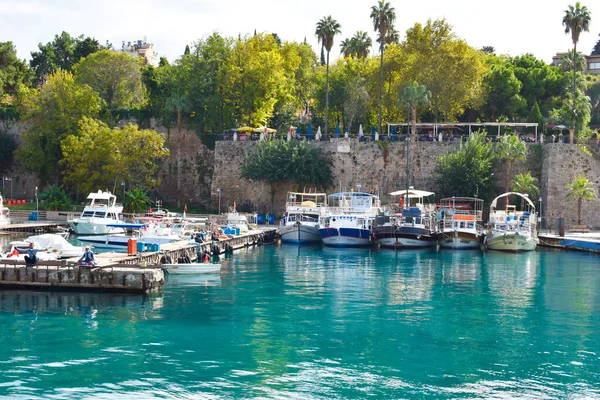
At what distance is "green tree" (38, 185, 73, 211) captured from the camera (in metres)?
71.4

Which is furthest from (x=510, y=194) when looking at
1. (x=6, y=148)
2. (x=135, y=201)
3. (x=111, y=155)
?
(x=6, y=148)

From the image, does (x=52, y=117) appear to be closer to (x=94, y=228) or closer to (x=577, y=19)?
(x=94, y=228)

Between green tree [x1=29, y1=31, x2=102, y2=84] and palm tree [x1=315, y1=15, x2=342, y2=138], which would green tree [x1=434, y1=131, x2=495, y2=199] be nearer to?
palm tree [x1=315, y1=15, x2=342, y2=138]

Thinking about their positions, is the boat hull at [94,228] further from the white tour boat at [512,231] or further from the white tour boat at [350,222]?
the white tour boat at [512,231]

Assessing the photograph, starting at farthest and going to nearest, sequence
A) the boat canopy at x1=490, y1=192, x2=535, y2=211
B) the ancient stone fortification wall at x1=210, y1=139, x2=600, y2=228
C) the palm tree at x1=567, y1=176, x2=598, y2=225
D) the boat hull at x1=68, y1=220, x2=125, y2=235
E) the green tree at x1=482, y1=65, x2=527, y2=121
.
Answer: the green tree at x1=482, y1=65, x2=527, y2=121 < the ancient stone fortification wall at x1=210, y1=139, x2=600, y2=228 < the palm tree at x1=567, y1=176, x2=598, y2=225 < the boat canopy at x1=490, y1=192, x2=535, y2=211 < the boat hull at x1=68, y1=220, x2=125, y2=235

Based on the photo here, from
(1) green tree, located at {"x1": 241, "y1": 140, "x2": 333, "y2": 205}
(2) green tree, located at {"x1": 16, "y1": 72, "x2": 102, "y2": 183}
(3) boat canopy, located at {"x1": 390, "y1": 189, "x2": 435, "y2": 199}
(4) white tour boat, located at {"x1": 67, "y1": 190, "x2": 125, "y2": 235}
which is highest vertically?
(2) green tree, located at {"x1": 16, "y1": 72, "x2": 102, "y2": 183}

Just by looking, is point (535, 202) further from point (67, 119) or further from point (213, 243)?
point (67, 119)

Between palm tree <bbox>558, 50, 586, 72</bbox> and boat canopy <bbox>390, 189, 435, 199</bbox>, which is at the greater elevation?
palm tree <bbox>558, 50, 586, 72</bbox>

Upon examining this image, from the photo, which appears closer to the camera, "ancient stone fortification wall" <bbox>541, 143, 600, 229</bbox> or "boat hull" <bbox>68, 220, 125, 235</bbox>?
"boat hull" <bbox>68, 220, 125, 235</bbox>

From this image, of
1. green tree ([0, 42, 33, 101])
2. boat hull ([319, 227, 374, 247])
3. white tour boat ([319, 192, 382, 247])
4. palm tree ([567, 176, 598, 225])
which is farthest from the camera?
green tree ([0, 42, 33, 101])

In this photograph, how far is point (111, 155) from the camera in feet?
230

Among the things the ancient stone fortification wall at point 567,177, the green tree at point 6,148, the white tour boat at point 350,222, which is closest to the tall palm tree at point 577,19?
the ancient stone fortification wall at point 567,177

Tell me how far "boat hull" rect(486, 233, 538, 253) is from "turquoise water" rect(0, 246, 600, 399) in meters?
13.0

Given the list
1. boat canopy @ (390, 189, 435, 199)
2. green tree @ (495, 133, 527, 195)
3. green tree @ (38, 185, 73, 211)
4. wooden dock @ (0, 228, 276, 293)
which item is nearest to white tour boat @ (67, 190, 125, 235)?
green tree @ (38, 185, 73, 211)
